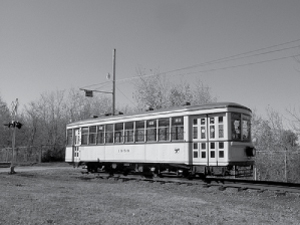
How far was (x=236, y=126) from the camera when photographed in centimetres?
1334

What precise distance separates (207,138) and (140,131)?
3541 millimetres

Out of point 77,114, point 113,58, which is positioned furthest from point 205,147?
point 77,114

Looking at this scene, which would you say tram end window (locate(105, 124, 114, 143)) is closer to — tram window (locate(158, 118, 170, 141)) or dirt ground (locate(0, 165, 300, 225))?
tram window (locate(158, 118, 170, 141))

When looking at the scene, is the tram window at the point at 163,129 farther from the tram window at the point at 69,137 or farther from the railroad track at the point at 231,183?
the tram window at the point at 69,137

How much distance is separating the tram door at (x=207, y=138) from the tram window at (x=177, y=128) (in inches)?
21.3

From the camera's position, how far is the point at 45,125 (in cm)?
4291

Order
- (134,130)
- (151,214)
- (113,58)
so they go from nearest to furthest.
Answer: (151,214), (134,130), (113,58)

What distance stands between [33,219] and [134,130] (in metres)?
9.45

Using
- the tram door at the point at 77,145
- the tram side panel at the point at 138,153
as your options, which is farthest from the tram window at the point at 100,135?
the tram door at the point at 77,145

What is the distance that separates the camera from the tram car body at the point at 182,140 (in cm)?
1306

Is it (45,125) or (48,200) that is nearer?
(48,200)

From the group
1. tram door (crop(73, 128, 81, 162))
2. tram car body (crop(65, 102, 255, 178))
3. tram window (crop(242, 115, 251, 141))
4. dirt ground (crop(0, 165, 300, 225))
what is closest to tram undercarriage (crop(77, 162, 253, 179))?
tram car body (crop(65, 102, 255, 178))

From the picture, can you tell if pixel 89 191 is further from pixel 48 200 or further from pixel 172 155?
pixel 172 155

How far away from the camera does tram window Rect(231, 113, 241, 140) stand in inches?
518
